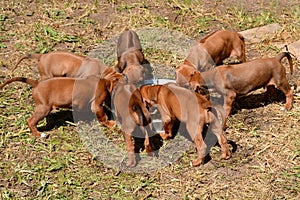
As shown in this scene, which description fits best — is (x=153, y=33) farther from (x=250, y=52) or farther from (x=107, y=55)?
(x=250, y=52)

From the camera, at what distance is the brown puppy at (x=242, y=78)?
8875mm

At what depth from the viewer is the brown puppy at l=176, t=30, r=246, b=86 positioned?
31.8ft

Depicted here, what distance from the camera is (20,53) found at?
10867 millimetres

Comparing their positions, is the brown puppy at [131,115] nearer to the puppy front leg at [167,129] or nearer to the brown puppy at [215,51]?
the puppy front leg at [167,129]

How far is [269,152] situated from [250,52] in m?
3.13

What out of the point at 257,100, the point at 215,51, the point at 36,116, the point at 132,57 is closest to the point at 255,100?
the point at 257,100

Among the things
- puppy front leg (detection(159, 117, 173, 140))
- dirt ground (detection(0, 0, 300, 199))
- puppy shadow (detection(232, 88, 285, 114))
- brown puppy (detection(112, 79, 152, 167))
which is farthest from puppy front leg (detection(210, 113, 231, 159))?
puppy shadow (detection(232, 88, 285, 114))

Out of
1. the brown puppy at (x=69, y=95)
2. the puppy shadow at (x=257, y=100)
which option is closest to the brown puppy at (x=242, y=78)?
the puppy shadow at (x=257, y=100)

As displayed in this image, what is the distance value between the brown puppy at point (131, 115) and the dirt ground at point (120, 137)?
36cm

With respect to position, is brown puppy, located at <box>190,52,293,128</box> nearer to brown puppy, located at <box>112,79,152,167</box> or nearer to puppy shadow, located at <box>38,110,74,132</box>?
brown puppy, located at <box>112,79,152,167</box>

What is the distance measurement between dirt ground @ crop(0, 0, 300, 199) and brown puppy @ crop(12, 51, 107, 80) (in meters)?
0.63

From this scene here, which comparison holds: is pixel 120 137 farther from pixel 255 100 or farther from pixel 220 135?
pixel 255 100

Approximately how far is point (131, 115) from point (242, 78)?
79.6 inches

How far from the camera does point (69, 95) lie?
8.51m
